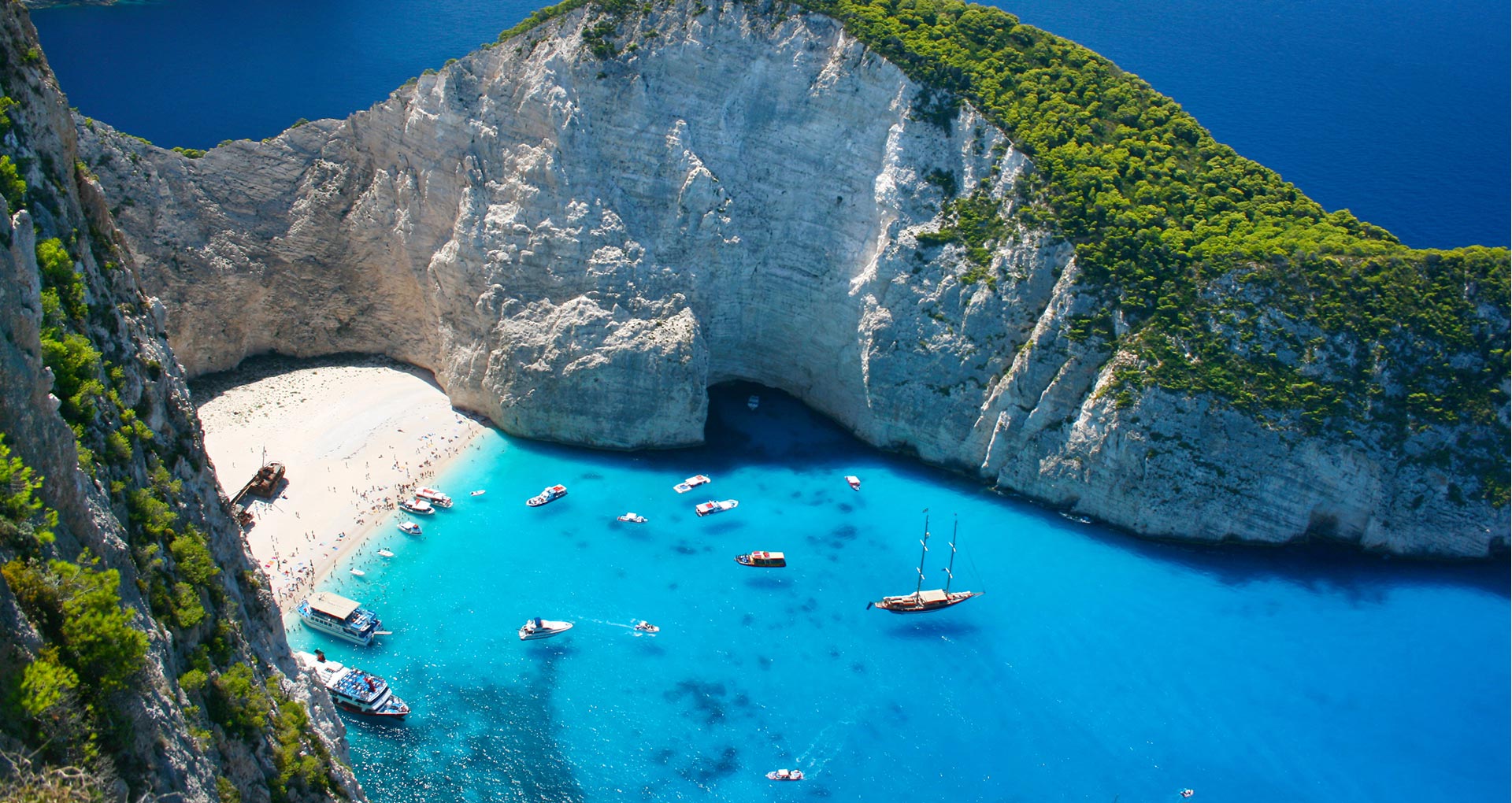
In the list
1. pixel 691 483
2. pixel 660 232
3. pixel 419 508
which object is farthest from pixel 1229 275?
pixel 419 508

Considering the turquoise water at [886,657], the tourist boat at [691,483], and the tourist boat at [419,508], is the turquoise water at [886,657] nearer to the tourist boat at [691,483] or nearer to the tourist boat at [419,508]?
the tourist boat at [691,483]

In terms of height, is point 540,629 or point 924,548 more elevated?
point 924,548

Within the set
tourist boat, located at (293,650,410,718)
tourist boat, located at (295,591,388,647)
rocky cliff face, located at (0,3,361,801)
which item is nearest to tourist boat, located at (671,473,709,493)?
tourist boat, located at (295,591,388,647)

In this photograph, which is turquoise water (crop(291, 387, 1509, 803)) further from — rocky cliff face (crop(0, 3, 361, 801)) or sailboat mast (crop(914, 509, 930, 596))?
rocky cliff face (crop(0, 3, 361, 801))

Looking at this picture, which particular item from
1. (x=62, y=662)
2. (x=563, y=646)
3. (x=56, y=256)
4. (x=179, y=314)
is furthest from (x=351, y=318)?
(x=62, y=662)

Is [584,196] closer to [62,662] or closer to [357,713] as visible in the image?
[357,713]

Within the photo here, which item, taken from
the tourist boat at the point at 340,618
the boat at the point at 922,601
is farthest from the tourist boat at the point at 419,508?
the boat at the point at 922,601

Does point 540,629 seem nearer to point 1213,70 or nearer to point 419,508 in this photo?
point 419,508
